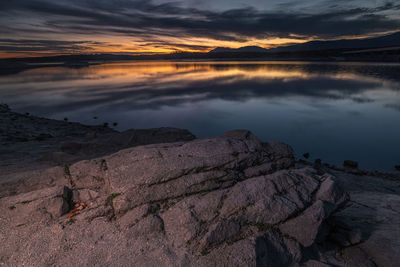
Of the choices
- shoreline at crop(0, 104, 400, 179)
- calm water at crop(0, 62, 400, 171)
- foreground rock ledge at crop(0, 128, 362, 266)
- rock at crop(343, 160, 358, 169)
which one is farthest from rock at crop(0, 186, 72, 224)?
calm water at crop(0, 62, 400, 171)

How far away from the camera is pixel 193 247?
209 inches

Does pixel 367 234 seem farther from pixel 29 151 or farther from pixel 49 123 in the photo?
pixel 49 123

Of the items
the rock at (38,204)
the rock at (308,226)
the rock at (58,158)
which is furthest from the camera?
the rock at (58,158)

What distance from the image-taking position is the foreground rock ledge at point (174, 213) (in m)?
5.29

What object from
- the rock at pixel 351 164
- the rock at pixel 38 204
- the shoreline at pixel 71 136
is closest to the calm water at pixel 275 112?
the rock at pixel 351 164

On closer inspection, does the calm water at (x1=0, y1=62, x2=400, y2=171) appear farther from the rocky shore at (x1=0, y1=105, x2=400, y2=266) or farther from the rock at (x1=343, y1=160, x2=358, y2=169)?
the rocky shore at (x1=0, y1=105, x2=400, y2=266)

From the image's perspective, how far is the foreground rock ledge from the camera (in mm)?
5285

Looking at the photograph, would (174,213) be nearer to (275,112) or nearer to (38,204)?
(38,204)

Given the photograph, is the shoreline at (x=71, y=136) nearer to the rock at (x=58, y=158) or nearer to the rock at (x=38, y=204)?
the rock at (x=58, y=158)

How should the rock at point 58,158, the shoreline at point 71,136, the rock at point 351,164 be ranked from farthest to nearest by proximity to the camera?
the rock at point 351,164
the shoreline at point 71,136
the rock at point 58,158

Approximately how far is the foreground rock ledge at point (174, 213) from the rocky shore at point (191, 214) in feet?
0.08

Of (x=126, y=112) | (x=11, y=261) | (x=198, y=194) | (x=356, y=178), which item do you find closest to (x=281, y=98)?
(x=126, y=112)

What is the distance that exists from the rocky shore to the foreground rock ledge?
0.03 meters

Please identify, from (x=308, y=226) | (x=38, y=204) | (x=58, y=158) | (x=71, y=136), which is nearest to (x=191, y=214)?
(x=308, y=226)
